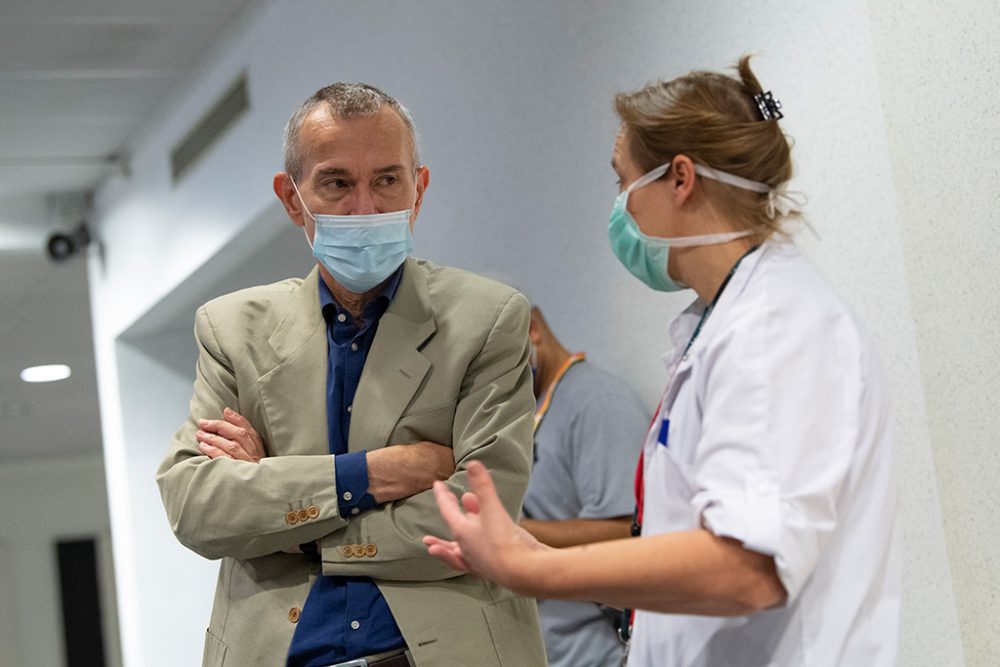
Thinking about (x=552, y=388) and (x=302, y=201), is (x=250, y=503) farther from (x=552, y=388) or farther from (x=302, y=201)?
(x=552, y=388)

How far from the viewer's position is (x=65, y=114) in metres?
6.38

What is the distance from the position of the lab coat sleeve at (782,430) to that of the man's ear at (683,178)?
0.68 feet

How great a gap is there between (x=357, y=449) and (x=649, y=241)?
0.64 meters

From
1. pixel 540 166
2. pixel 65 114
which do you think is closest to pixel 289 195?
pixel 540 166

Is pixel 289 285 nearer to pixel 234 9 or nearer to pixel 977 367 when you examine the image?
pixel 977 367

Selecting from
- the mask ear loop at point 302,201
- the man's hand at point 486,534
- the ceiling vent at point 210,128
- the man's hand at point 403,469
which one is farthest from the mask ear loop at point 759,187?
the ceiling vent at point 210,128

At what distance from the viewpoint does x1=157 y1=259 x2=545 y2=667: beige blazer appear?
196 cm

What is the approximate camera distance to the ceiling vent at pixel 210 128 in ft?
19.0

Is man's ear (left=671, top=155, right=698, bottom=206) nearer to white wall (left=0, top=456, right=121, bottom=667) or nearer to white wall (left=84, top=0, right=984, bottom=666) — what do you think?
white wall (left=84, top=0, right=984, bottom=666)

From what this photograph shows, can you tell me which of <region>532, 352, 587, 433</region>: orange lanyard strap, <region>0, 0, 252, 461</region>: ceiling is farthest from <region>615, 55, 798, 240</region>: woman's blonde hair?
<region>0, 0, 252, 461</region>: ceiling

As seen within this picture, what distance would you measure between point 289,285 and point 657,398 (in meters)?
1.40

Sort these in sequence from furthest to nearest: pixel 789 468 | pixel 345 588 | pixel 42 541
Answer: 1. pixel 42 541
2. pixel 345 588
3. pixel 789 468

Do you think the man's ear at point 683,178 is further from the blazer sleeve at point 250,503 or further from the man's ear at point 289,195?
the man's ear at point 289,195

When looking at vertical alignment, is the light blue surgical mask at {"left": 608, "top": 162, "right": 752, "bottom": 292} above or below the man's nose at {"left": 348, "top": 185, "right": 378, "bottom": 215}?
below
